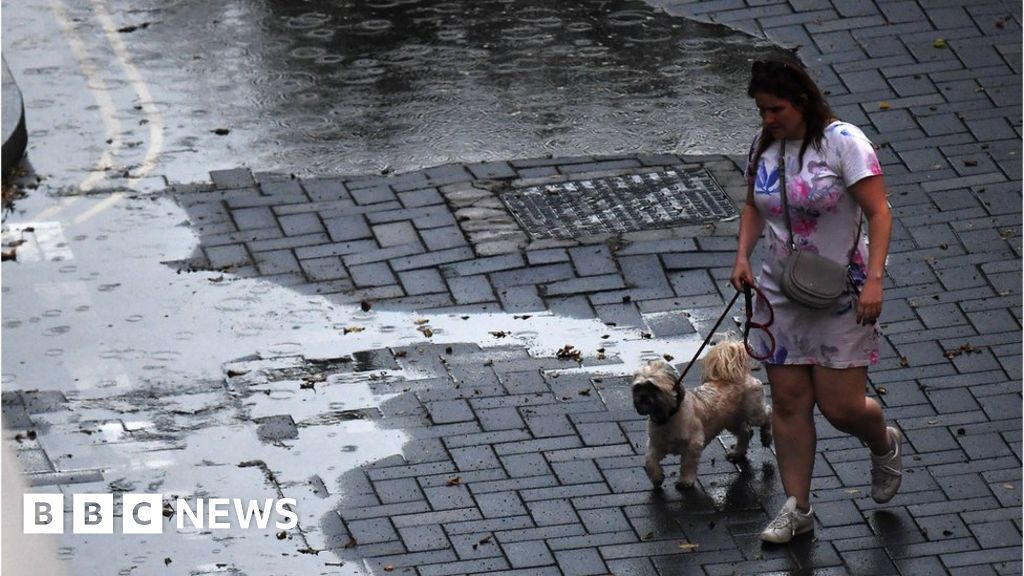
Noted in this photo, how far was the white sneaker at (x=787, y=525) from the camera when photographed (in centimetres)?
754

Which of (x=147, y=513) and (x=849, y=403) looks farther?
(x=147, y=513)

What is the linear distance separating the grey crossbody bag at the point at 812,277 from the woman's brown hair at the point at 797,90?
15 cm

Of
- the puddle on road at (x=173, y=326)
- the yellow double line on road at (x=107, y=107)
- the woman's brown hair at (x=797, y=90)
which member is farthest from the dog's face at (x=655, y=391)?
the yellow double line on road at (x=107, y=107)

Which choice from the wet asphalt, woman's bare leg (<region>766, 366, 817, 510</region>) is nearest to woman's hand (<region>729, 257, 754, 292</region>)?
woman's bare leg (<region>766, 366, 817, 510</region>)

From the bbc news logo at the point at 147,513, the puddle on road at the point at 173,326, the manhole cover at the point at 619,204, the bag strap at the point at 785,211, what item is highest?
the bag strap at the point at 785,211

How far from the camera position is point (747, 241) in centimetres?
751

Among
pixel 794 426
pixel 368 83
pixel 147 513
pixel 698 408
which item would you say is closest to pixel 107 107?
pixel 368 83

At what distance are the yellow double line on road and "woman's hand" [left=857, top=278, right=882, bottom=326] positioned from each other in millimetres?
5814

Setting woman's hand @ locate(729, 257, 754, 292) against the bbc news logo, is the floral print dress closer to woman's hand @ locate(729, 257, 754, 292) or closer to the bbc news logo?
woman's hand @ locate(729, 257, 754, 292)

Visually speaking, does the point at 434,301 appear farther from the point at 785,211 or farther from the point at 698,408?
the point at 785,211

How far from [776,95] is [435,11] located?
7856mm

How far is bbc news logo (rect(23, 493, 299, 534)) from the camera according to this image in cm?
798

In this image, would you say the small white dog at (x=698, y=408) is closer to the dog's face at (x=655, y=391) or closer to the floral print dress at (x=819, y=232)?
the dog's face at (x=655, y=391)

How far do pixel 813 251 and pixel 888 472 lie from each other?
3.67ft
